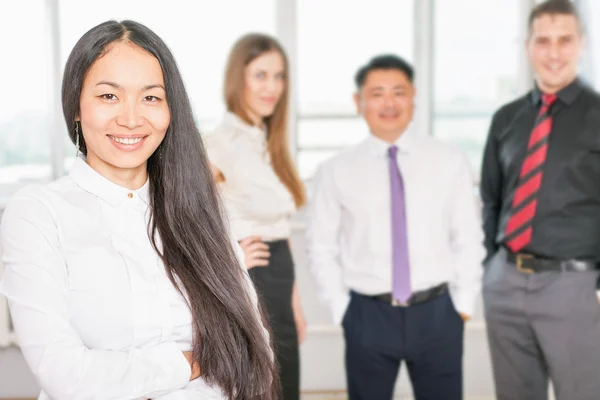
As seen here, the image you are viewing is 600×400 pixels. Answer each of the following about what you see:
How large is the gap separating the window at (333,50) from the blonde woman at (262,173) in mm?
1289

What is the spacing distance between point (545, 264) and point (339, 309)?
733mm

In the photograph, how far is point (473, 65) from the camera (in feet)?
13.7

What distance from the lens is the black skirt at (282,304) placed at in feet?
8.85

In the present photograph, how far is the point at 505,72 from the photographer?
4184mm

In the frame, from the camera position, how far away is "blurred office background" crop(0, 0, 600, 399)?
400 cm

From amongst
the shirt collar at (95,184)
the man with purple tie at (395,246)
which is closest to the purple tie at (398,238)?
the man with purple tie at (395,246)

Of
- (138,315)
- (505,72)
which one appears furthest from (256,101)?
(505,72)

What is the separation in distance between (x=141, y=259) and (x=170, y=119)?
283 millimetres

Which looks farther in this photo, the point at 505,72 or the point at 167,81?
the point at 505,72

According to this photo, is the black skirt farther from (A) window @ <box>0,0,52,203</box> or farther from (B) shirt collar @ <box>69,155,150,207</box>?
(A) window @ <box>0,0,52,203</box>

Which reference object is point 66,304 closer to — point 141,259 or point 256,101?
point 141,259

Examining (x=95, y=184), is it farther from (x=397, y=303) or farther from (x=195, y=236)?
(x=397, y=303)

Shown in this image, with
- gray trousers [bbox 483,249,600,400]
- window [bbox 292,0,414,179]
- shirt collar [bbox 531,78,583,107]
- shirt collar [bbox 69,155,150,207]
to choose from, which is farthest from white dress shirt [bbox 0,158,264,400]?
window [bbox 292,0,414,179]

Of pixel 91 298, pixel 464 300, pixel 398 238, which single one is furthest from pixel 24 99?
pixel 91 298
